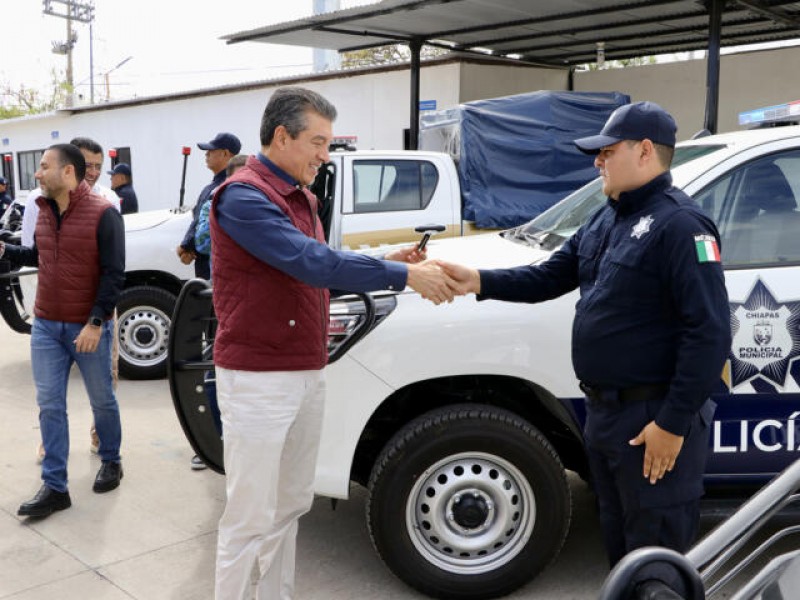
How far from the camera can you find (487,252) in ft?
12.1

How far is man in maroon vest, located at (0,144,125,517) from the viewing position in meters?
4.33

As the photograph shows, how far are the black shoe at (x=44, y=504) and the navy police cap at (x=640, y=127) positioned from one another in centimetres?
327

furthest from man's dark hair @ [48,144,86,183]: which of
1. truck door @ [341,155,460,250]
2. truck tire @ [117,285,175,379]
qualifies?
truck door @ [341,155,460,250]

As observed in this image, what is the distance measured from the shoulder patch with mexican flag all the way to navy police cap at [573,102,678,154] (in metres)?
0.33

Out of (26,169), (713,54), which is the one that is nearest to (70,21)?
(26,169)

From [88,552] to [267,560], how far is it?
1326mm

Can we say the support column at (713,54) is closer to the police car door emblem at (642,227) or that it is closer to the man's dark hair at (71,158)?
the man's dark hair at (71,158)

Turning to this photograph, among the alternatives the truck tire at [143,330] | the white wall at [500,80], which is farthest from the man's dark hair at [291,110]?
the white wall at [500,80]

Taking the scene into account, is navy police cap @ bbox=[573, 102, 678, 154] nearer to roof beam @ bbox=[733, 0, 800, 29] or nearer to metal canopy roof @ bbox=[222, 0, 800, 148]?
metal canopy roof @ bbox=[222, 0, 800, 148]

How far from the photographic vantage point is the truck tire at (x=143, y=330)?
7277mm

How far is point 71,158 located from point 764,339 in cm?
337

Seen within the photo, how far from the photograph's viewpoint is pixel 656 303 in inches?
97.0

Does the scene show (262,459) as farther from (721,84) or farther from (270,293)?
(721,84)

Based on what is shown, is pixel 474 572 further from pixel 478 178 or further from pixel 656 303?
pixel 478 178
